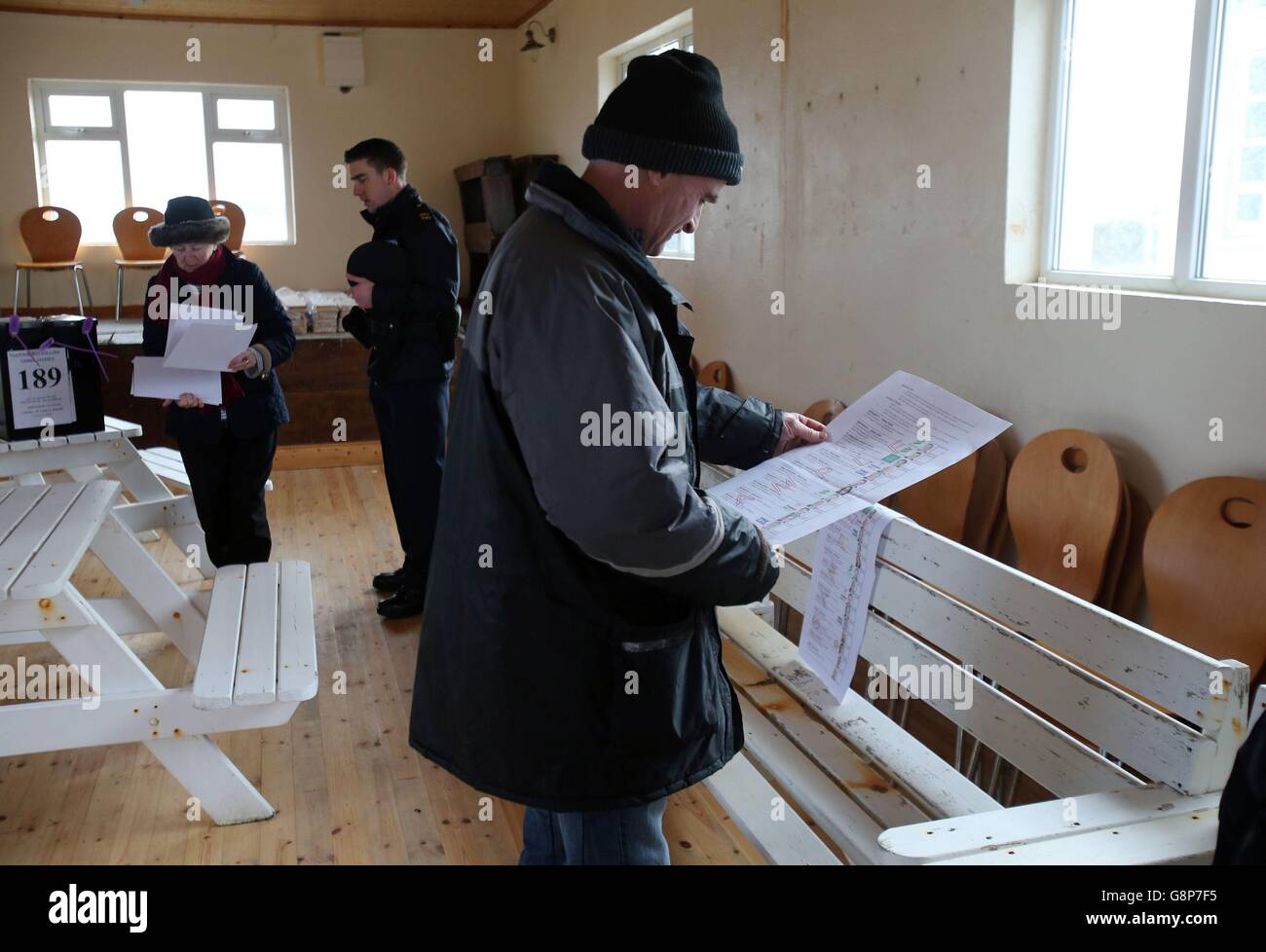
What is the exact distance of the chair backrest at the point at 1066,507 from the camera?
2.48 m

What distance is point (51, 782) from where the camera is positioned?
8.95 ft

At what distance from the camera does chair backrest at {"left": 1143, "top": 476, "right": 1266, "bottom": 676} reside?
211 centimetres

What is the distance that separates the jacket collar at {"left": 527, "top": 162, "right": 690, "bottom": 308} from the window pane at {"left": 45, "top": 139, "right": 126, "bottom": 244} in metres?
7.63

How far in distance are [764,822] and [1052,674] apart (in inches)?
21.1

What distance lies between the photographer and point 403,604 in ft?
12.5

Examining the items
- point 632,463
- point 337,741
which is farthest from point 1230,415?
point 337,741

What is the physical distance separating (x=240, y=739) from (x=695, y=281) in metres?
2.95

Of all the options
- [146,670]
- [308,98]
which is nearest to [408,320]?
[146,670]

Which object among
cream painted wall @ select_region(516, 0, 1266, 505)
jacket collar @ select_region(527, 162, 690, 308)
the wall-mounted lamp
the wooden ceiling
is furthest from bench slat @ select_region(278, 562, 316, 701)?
the wooden ceiling

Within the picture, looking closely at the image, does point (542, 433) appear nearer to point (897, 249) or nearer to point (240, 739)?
point (240, 739)

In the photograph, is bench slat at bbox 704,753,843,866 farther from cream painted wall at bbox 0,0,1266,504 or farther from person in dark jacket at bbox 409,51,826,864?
cream painted wall at bbox 0,0,1266,504

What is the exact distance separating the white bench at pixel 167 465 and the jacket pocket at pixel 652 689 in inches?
130

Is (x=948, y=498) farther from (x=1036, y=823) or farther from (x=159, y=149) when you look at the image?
(x=159, y=149)

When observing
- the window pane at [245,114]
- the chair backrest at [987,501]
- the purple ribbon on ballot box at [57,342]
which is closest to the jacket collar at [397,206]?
the purple ribbon on ballot box at [57,342]
